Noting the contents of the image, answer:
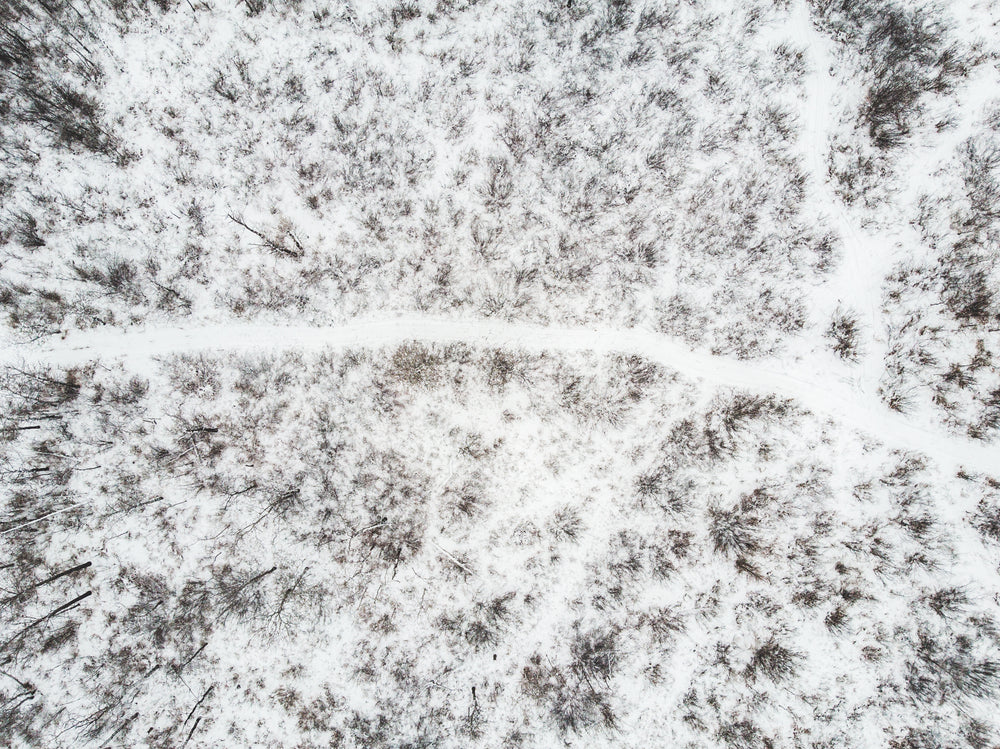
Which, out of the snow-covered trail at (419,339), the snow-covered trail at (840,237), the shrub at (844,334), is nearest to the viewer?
the snow-covered trail at (840,237)

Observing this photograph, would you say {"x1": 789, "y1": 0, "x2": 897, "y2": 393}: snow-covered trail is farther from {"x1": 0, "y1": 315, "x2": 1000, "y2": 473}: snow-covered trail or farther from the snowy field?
{"x1": 0, "y1": 315, "x2": 1000, "y2": 473}: snow-covered trail

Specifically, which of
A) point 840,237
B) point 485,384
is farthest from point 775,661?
point 840,237

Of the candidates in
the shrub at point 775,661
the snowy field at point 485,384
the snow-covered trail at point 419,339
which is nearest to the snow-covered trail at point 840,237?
the snowy field at point 485,384

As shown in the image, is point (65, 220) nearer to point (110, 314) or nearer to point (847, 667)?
point (110, 314)

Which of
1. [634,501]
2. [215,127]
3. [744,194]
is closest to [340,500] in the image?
[634,501]

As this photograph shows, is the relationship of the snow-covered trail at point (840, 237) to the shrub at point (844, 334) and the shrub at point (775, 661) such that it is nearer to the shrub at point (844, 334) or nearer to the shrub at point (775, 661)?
the shrub at point (844, 334)

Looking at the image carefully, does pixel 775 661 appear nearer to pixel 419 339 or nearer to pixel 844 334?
pixel 844 334

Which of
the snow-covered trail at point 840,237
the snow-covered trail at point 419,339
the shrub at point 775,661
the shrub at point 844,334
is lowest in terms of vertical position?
the shrub at point 775,661
